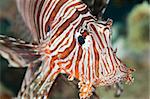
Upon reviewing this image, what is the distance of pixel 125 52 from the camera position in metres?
4.61

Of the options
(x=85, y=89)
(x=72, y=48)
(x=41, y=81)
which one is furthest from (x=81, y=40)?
(x=41, y=81)

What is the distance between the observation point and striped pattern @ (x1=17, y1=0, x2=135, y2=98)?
6.52 ft

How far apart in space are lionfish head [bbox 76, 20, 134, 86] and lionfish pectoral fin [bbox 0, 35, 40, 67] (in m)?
0.49

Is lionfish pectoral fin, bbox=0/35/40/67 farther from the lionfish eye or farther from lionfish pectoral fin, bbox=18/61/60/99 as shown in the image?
the lionfish eye

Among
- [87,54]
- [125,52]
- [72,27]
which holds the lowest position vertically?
[125,52]

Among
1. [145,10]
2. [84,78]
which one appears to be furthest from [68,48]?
[145,10]

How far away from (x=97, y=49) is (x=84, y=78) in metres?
0.22

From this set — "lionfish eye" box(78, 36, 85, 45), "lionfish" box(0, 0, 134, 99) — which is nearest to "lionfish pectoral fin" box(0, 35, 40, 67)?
"lionfish" box(0, 0, 134, 99)

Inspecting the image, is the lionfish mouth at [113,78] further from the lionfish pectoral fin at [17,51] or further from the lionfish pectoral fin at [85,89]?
the lionfish pectoral fin at [17,51]

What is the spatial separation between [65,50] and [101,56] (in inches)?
12.6

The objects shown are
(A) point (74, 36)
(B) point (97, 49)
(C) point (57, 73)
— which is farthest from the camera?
(C) point (57, 73)

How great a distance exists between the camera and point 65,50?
221cm

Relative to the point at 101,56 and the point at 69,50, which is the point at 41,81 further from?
the point at 101,56

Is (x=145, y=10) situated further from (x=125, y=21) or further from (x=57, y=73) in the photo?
(x=57, y=73)
